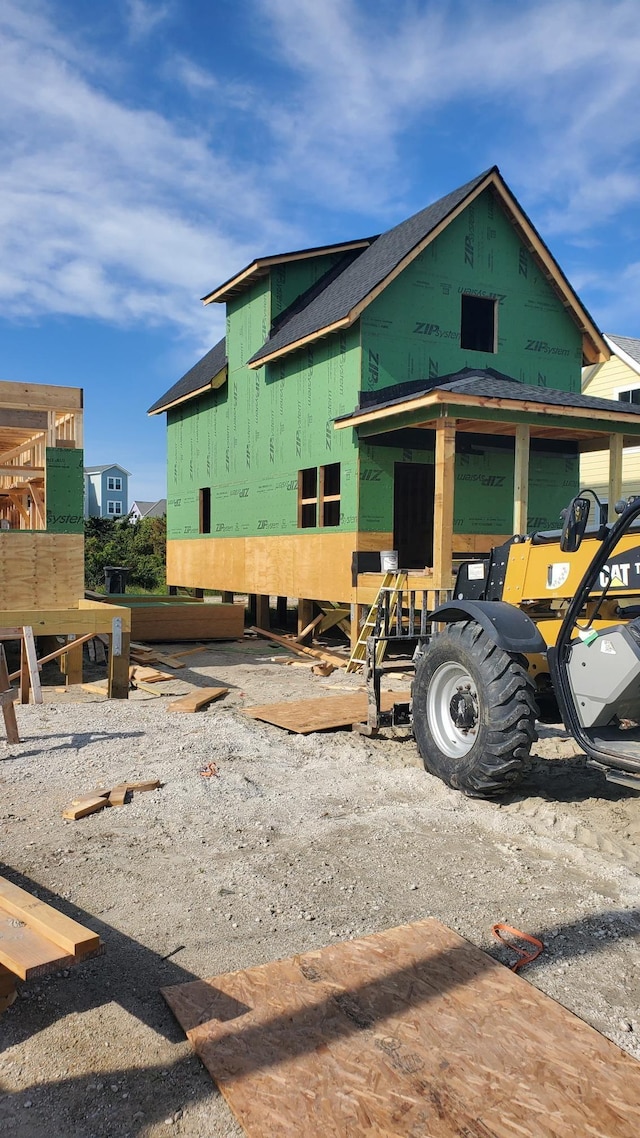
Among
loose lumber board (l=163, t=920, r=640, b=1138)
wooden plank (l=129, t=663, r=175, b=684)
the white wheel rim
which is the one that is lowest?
wooden plank (l=129, t=663, r=175, b=684)

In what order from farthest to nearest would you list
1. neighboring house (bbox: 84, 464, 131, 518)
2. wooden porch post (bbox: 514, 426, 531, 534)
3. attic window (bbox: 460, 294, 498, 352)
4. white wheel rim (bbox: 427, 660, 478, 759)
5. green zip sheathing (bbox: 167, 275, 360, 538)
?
neighboring house (bbox: 84, 464, 131, 518), attic window (bbox: 460, 294, 498, 352), green zip sheathing (bbox: 167, 275, 360, 538), wooden porch post (bbox: 514, 426, 531, 534), white wheel rim (bbox: 427, 660, 478, 759)

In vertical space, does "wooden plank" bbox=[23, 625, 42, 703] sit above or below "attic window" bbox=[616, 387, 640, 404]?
below

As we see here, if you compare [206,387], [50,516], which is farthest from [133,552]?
[50,516]

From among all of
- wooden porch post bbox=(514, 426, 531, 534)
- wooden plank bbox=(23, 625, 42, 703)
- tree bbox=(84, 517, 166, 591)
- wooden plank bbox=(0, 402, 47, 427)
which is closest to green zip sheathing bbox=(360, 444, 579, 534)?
wooden porch post bbox=(514, 426, 531, 534)

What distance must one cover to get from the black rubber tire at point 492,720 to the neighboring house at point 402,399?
6.58m

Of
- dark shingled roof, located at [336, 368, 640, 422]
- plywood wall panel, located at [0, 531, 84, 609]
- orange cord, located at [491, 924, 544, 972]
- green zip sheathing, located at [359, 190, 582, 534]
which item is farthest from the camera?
green zip sheathing, located at [359, 190, 582, 534]

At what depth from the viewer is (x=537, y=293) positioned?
17516 millimetres

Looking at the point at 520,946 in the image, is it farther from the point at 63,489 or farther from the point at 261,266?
the point at 261,266

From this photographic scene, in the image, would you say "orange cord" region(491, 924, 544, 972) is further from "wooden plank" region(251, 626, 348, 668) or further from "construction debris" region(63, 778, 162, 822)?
"wooden plank" region(251, 626, 348, 668)

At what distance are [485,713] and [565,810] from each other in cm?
98

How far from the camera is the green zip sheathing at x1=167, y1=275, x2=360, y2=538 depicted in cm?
1595

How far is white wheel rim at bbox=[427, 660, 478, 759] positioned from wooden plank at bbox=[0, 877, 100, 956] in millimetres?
3775

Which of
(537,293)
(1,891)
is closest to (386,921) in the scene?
(1,891)

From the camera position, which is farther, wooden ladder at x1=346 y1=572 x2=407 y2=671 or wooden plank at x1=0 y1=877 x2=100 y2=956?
wooden ladder at x1=346 y1=572 x2=407 y2=671
